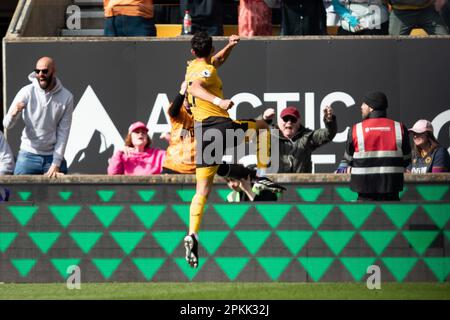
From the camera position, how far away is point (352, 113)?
1655 centimetres

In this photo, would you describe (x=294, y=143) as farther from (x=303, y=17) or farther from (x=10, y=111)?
(x=10, y=111)

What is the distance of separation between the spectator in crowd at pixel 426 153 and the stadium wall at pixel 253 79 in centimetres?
166

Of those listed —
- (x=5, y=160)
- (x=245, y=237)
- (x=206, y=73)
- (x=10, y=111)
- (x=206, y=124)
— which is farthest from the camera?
(x=5, y=160)

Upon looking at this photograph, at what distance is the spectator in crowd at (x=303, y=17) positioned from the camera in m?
16.7

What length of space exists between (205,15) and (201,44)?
13.6ft

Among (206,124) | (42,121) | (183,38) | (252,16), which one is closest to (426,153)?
(206,124)

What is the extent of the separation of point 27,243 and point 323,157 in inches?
174

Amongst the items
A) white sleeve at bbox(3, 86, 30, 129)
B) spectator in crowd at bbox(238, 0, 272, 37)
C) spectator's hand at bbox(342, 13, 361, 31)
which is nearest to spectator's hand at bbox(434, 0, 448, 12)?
spectator's hand at bbox(342, 13, 361, 31)

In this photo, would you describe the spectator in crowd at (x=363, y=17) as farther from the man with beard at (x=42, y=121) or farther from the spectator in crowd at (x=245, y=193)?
the man with beard at (x=42, y=121)

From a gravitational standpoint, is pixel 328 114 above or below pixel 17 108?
below

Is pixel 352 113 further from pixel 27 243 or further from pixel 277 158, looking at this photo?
pixel 27 243

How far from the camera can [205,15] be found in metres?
16.9

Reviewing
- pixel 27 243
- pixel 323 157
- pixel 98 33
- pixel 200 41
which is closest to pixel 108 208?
pixel 27 243

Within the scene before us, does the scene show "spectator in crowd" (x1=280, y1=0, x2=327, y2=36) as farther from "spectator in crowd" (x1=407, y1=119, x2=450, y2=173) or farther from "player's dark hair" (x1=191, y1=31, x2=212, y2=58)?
"player's dark hair" (x1=191, y1=31, x2=212, y2=58)
